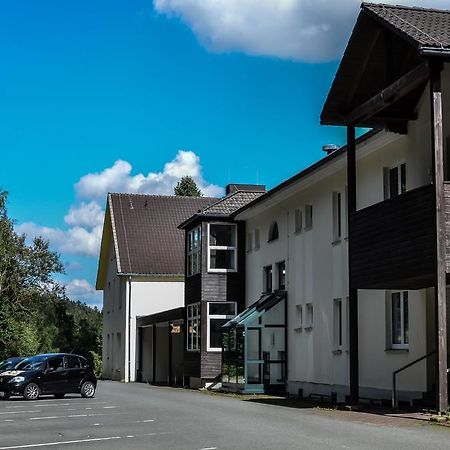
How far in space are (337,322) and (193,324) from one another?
40.6 feet

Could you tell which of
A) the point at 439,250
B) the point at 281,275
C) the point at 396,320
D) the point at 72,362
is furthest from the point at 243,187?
the point at 439,250

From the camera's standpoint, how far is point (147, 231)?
52.6 meters

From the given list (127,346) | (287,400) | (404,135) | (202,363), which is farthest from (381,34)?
(127,346)

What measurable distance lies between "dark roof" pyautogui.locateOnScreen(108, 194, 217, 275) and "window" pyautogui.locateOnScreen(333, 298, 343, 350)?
23.9m

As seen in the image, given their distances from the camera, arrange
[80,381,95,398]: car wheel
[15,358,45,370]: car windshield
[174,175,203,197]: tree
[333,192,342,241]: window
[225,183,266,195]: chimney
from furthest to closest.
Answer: [174,175,203,197]: tree → [225,183,266,195]: chimney → [80,381,95,398]: car wheel → [15,358,45,370]: car windshield → [333,192,342,241]: window

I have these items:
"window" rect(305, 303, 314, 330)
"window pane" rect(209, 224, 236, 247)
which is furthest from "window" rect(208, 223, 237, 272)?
"window" rect(305, 303, 314, 330)

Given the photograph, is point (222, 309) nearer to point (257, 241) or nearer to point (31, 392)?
point (257, 241)

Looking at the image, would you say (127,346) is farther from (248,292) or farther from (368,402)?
(368,402)

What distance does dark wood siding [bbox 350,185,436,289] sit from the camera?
680 inches

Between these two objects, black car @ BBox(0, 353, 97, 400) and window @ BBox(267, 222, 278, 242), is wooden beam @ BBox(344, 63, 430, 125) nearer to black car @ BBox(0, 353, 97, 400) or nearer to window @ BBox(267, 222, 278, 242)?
window @ BBox(267, 222, 278, 242)

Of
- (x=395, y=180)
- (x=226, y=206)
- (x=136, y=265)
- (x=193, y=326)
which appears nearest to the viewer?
(x=395, y=180)

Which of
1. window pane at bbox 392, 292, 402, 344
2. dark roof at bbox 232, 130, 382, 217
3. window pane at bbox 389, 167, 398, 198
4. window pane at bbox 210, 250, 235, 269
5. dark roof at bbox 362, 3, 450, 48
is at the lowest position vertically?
window pane at bbox 392, 292, 402, 344

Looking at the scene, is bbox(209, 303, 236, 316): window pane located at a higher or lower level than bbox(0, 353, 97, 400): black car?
higher

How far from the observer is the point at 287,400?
86.4ft
